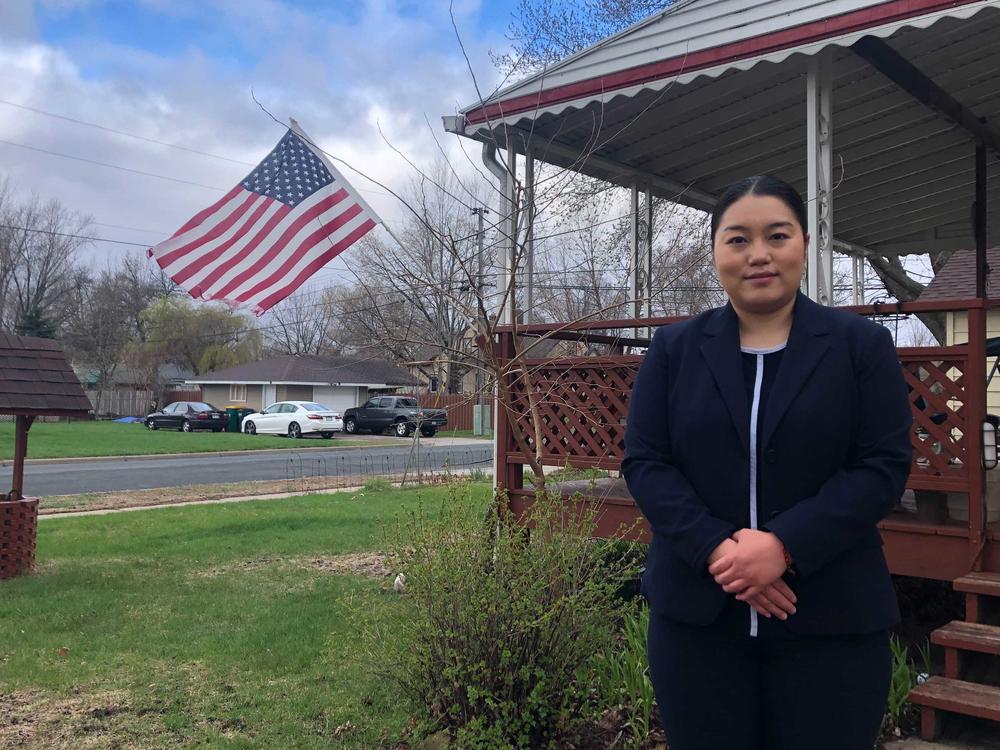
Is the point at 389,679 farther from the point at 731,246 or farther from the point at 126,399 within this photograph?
the point at 126,399

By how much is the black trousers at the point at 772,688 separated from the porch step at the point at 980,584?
225 cm

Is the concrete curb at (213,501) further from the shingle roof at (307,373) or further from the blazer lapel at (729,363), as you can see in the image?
the shingle roof at (307,373)

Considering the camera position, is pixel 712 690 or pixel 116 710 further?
pixel 116 710

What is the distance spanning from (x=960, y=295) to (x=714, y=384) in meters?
11.4

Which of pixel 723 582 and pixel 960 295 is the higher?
pixel 960 295

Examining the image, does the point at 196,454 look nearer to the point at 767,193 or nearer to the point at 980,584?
the point at 980,584

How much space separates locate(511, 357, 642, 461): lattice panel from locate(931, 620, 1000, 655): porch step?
214 cm

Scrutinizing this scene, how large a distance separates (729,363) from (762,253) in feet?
0.81

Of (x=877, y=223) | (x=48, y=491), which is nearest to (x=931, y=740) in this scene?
(x=877, y=223)

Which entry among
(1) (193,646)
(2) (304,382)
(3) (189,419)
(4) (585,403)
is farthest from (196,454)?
(2) (304,382)

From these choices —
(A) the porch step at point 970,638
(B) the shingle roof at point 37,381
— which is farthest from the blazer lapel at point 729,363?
(B) the shingle roof at point 37,381

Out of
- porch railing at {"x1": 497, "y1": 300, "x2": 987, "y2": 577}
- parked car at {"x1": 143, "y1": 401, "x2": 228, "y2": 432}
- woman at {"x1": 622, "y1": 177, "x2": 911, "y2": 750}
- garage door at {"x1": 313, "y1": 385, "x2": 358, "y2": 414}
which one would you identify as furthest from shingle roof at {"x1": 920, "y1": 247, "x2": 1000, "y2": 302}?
garage door at {"x1": 313, "y1": 385, "x2": 358, "y2": 414}

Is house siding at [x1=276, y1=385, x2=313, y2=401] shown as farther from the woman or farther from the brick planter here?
the woman

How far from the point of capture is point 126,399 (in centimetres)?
4669
